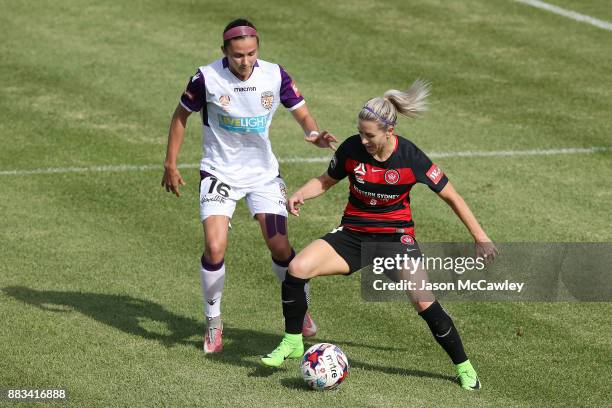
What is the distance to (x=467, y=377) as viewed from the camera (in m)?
10.1

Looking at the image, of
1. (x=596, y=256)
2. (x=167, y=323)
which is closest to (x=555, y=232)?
(x=596, y=256)

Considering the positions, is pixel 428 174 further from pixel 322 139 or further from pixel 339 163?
pixel 322 139

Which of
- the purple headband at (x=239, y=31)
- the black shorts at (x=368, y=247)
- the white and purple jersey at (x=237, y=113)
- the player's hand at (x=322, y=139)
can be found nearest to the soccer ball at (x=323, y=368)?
the black shorts at (x=368, y=247)

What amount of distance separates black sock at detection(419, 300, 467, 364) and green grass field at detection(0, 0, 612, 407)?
1.02ft

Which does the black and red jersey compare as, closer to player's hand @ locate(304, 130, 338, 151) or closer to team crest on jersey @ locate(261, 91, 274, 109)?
player's hand @ locate(304, 130, 338, 151)

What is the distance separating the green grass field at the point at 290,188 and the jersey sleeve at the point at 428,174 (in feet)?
5.67

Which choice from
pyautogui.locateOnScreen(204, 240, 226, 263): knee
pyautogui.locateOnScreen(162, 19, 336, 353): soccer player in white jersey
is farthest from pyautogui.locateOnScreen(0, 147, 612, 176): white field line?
pyautogui.locateOnScreen(204, 240, 226, 263): knee

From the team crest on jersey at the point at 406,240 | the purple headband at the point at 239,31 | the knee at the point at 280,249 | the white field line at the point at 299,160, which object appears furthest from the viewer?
the white field line at the point at 299,160

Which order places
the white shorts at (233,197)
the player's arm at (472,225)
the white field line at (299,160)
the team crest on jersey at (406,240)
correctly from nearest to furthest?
the player's arm at (472,225)
the team crest on jersey at (406,240)
the white shorts at (233,197)
the white field line at (299,160)

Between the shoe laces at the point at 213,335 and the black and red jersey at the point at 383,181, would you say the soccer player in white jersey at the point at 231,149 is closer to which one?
the shoe laces at the point at 213,335

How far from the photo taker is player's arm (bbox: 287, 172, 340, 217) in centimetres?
1037

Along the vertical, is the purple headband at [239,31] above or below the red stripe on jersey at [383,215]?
above

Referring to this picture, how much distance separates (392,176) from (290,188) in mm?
5498

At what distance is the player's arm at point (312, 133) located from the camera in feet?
35.4
